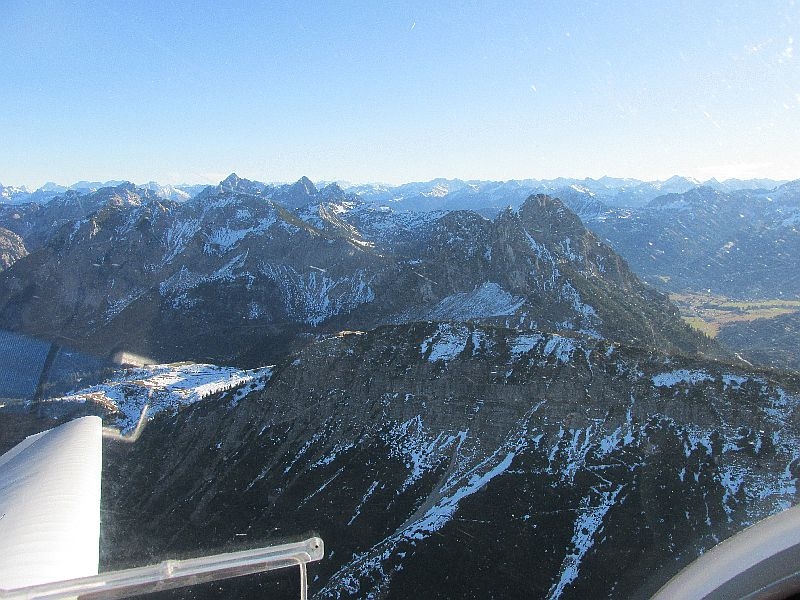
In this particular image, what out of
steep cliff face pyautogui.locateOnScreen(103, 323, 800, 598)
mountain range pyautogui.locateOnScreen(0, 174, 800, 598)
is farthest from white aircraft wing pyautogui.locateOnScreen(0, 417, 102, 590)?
steep cliff face pyautogui.locateOnScreen(103, 323, 800, 598)

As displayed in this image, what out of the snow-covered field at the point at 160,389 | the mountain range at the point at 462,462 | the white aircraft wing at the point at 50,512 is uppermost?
the white aircraft wing at the point at 50,512

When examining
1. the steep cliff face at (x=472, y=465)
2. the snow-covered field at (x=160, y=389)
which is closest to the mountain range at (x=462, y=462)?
the steep cliff face at (x=472, y=465)

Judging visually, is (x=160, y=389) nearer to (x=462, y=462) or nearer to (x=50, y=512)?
(x=462, y=462)

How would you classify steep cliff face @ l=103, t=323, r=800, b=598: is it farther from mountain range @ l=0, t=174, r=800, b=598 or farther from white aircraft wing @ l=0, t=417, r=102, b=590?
white aircraft wing @ l=0, t=417, r=102, b=590

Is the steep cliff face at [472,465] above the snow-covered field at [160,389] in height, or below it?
above

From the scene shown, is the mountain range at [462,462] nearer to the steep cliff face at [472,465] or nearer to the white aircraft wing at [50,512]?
the steep cliff face at [472,465]
